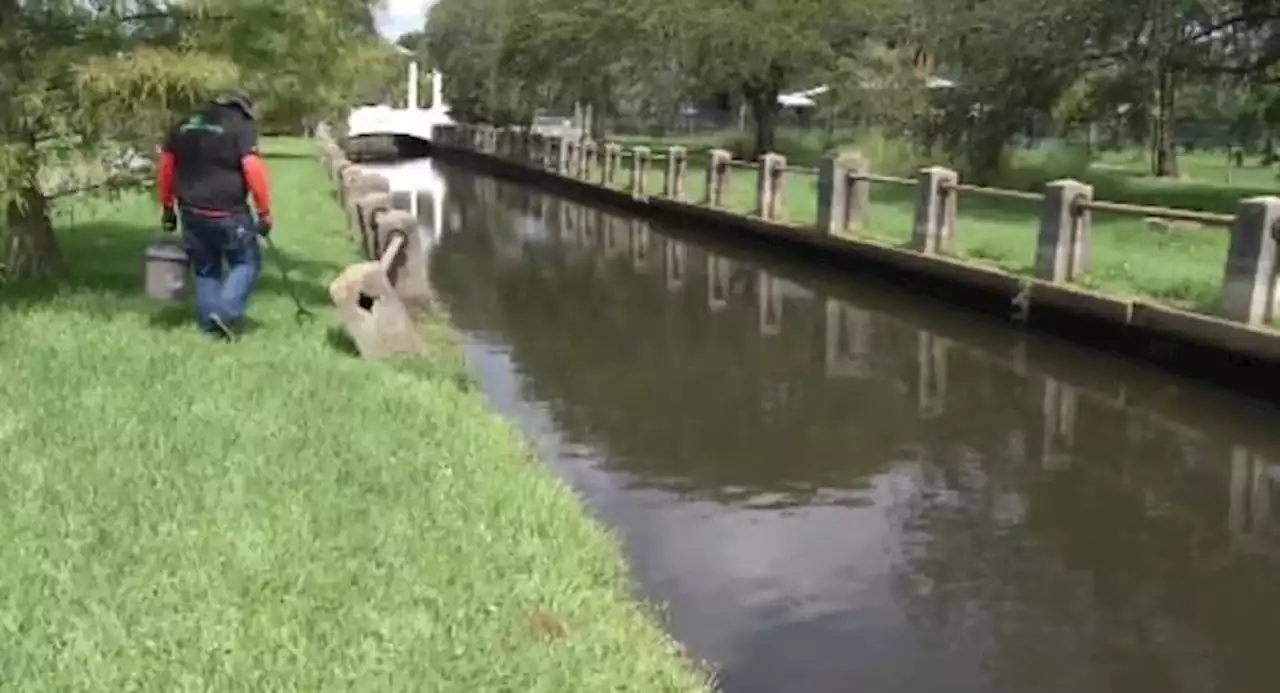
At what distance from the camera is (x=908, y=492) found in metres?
8.53

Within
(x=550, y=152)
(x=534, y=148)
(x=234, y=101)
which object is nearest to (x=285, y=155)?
(x=534, y=148)

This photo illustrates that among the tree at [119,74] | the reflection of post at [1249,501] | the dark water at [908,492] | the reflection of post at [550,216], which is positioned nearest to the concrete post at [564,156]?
the reflection of post at [550,216]

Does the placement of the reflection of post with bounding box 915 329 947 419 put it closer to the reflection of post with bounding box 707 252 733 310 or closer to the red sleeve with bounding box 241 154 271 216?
the reflection of post with bounding box 707 252 733 310

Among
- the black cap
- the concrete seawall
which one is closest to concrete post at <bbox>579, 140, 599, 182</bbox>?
the concrete seawall

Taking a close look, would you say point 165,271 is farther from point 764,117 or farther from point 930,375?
point 764,117

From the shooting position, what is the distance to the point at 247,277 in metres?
9.81

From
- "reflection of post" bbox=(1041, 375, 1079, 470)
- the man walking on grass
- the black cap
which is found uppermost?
the black cap

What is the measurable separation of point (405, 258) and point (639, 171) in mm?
18338

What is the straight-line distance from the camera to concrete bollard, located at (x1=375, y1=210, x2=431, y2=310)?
467 inches

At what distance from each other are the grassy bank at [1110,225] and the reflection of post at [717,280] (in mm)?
1391

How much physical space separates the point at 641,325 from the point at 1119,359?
14.8 feet

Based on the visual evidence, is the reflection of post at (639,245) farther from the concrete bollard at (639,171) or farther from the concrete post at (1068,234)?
the concrete post at (1068,234)

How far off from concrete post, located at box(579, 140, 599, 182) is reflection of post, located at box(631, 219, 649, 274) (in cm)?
760

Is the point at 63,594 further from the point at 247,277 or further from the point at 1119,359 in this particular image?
the point at 1119,359
